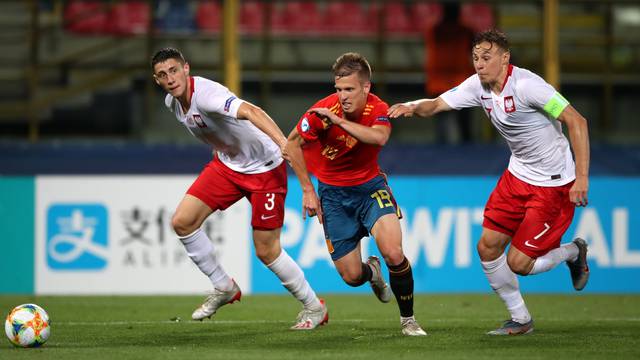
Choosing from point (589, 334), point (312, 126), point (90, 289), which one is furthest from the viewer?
point (90, 289)

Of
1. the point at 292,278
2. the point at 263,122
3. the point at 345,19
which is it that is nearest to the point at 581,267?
the point at 292,278

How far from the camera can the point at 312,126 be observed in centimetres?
755

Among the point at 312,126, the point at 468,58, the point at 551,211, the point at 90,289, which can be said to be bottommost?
the point at 90,289

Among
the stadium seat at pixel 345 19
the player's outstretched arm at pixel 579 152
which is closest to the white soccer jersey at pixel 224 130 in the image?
the player's outstretched arm at pixel 579 152

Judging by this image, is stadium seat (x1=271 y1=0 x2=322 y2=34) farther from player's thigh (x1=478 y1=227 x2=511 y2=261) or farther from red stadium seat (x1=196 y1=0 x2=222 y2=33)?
player's thigh (x1=478 y1=227 x2=511 y2=261)

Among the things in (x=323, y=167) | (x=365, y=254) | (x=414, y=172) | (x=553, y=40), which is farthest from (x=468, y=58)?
(x=323, y=167)

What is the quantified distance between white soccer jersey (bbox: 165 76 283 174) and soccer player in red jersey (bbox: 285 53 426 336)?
0.51 m

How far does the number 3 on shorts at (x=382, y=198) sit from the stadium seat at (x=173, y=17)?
35.9 ft

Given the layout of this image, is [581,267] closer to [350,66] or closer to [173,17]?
[350,66]

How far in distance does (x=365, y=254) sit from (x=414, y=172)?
4.15ft

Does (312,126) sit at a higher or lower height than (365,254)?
higher

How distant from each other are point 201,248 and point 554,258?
2.85 meters

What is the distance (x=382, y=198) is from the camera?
7758mm

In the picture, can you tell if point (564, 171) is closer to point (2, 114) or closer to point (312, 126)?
point (312, 126)
